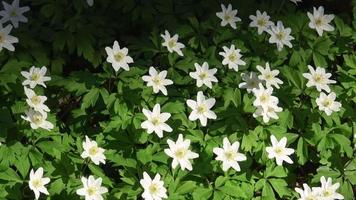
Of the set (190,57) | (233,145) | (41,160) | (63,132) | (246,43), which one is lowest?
(41,160)

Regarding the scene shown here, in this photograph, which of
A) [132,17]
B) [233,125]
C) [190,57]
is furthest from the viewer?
[132,17]

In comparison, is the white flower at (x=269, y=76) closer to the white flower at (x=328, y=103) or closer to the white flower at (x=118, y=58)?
the white flower at (x=328, y=103)

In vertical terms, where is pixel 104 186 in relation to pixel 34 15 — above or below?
below

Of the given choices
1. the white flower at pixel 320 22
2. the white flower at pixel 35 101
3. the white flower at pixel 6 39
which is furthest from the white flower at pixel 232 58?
the white flower at pixel 6 39

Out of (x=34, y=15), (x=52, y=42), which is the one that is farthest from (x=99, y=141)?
(x=34, y=15)

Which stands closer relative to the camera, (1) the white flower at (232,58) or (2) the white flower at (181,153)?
(2) the white flower at (181,153)

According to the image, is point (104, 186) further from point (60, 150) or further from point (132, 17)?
point (132, 17)

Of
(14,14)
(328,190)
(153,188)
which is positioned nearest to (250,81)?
(328,190)
